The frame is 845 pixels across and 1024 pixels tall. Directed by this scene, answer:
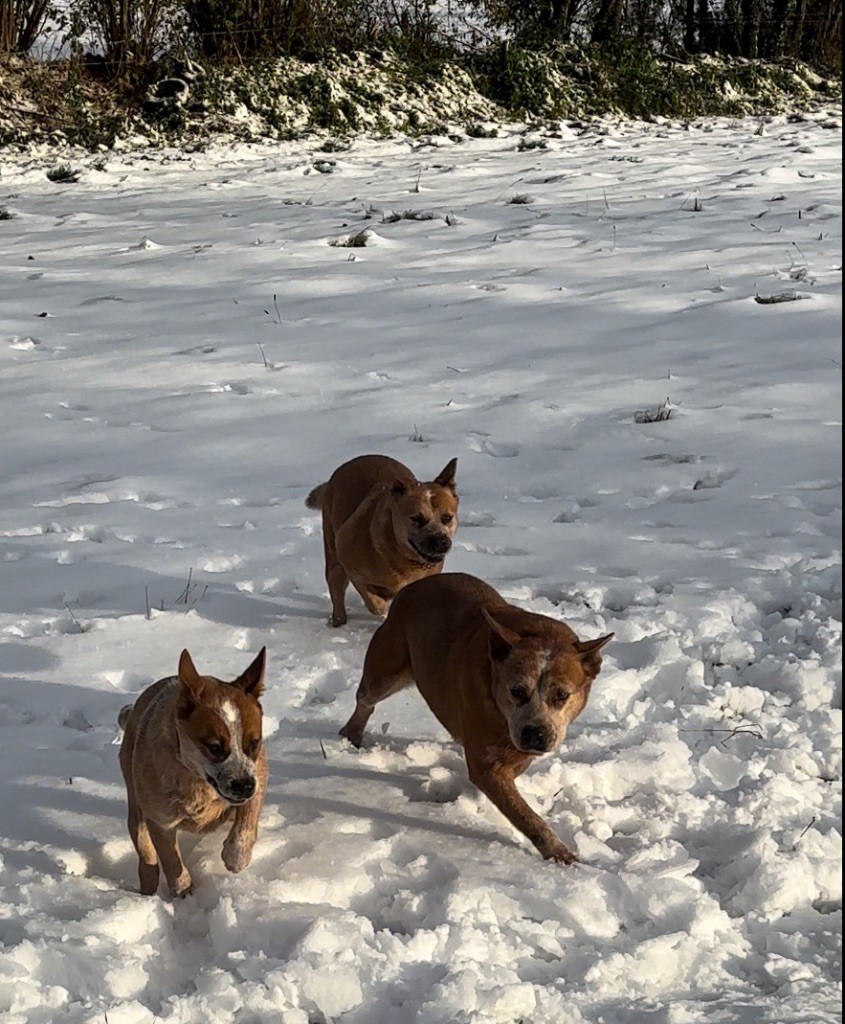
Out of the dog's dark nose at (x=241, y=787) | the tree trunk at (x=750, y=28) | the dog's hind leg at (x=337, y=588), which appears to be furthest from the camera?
the tree trunk at (x=750, y=28)

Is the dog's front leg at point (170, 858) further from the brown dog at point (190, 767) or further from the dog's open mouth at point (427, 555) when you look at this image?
the dog's open mouth at point (427, 555)

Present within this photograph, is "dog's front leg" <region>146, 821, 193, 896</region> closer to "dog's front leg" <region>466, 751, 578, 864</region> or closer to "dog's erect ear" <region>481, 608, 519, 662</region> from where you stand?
"dog's front leg" <region>466, 751, 578, 864</region>

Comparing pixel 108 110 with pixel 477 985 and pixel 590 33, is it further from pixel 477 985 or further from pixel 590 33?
pixel 477 985

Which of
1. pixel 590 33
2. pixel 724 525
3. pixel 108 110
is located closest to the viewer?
pixel 724 525

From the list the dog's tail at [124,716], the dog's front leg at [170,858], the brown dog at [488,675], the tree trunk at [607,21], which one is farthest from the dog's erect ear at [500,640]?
the tree trunk at [607,21]

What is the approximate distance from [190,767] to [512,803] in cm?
109

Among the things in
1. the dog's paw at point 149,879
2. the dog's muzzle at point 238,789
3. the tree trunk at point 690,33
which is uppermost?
the tree trunk at point 690,33

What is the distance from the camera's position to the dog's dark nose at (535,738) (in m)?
3.86

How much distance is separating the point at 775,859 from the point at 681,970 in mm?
541

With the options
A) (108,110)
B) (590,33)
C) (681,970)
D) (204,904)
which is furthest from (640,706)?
(590,33)

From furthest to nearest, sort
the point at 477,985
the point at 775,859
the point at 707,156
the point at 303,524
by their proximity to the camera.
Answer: the point at 707,156, the point at 303,524, the point at 775,859, the point at 477,985

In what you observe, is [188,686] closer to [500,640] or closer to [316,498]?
[500,640]

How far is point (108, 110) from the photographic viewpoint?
1591cm

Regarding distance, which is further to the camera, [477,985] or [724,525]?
[724,525]
